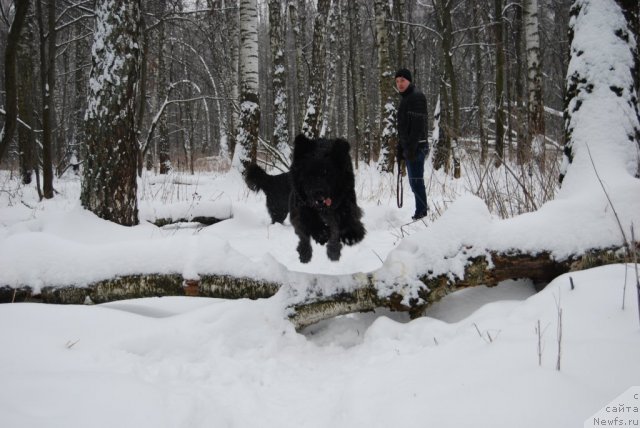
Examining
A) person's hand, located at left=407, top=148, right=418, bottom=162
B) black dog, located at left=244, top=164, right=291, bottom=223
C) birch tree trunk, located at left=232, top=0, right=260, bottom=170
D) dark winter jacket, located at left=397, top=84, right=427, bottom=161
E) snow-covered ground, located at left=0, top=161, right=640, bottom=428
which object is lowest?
snow-covered ground, located at left=0, top=161, right=640, bottom=428

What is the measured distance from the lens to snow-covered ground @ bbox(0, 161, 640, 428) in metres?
1.34

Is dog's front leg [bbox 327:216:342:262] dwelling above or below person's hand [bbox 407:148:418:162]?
below

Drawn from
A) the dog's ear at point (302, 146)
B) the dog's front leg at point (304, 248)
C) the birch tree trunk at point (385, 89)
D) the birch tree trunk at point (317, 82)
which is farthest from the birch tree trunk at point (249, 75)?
the dog's front leg at point (304, 248)

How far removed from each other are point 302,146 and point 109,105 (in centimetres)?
226

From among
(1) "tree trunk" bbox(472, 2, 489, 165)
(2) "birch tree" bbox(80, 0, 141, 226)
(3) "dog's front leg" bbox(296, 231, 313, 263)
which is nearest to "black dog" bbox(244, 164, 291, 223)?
(2) "birch tree" bbox(80, 0, 141, 226)

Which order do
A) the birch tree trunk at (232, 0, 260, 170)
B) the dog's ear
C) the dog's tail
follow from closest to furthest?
the dog's ear, the dog's tail, the birch tree trunk at (232, 0, 260, 170)

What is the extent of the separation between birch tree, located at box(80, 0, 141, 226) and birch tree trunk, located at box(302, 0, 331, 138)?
511cm

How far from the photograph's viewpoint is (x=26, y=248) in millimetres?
2434

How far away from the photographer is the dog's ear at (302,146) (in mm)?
3514

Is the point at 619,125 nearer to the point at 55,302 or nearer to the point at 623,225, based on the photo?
the point at 623,225

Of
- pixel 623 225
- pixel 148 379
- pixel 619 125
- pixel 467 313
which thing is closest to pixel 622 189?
pixel 623 225

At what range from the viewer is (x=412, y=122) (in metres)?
5.69

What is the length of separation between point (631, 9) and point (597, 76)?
0.55 metres

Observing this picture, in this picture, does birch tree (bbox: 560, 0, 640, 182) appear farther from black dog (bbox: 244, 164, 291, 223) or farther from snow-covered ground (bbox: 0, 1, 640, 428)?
black dog (bbox: 244, 164, 291, 223)
